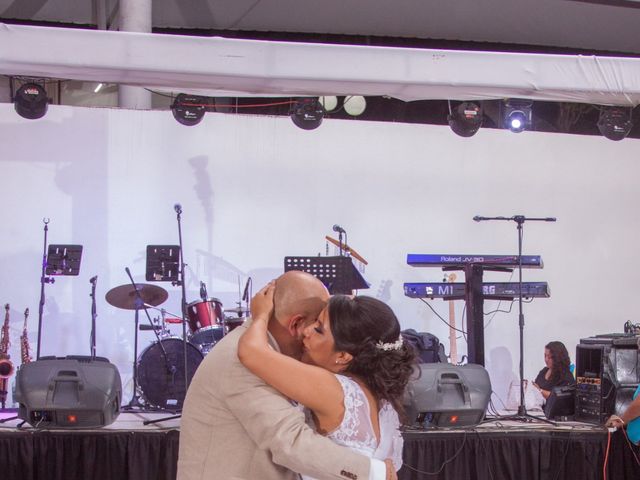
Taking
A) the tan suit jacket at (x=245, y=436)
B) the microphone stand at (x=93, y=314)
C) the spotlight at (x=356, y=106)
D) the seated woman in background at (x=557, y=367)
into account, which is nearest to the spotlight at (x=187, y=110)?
the microphone stand at (x=93, y=314)

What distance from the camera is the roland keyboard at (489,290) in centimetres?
716

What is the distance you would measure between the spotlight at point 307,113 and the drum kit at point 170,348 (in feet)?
6.91

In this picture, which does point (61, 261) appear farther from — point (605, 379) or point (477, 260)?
point (605, 379)

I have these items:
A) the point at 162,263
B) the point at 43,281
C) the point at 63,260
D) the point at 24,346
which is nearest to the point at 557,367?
the point at 162,263

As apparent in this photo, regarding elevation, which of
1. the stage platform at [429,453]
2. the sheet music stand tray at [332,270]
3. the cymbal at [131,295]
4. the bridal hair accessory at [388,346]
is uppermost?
the sheet music stand tray at [332,270]

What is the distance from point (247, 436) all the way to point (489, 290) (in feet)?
16.1

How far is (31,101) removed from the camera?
8.13m

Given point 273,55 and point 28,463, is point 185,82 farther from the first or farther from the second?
A: point 28,463

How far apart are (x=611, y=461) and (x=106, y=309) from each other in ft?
17.0

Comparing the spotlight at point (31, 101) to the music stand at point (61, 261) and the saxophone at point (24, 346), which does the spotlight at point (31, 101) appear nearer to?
the music stand at point (61, 261)

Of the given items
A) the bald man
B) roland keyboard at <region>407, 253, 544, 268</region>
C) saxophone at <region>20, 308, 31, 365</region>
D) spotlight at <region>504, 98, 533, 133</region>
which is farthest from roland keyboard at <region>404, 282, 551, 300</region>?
the bald man

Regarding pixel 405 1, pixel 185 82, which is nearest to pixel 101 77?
pixel 185 82

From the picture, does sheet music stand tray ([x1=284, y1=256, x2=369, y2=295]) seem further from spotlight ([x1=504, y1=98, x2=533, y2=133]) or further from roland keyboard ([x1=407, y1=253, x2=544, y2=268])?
spotlight ([x1=504, y1=98, x2=533, y2=133])

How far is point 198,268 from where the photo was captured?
8930mm
